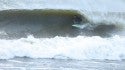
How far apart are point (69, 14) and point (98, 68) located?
201cm

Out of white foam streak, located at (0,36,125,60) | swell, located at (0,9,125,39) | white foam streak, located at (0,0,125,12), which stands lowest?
white foam streak, located at (0,36,125,60)

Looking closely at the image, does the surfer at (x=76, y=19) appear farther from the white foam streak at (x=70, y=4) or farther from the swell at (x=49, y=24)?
the white foam streak at (x=70, y=4)

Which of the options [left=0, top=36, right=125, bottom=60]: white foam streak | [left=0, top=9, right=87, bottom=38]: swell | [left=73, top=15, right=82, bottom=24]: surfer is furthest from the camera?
[left=73, top=15, right=82, bottom=24]: surfer

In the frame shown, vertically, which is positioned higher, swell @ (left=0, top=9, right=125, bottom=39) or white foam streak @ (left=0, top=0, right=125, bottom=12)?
white foam streak @ (left=0, top=0, right=125, bottom=12)

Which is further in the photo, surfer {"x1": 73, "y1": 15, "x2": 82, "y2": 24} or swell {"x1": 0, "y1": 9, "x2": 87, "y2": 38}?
surfer {"x1": 73, "y1": 15, "x2": 82, "y2": 24}

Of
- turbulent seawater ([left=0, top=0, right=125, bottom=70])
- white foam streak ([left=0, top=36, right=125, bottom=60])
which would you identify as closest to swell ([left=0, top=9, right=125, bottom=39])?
turbulent seawater ([left=0, top=0, right=125, bottom=70])

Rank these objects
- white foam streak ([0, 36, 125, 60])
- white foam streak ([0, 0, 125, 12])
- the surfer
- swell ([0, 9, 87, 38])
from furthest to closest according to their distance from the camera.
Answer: white foam streak ([0, 0, 125, 12]) < the surfer < swell ([0, 9, 87, 38]) < white foam streak ([0, 36, 125, 60])

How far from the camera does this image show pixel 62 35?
8.52 m

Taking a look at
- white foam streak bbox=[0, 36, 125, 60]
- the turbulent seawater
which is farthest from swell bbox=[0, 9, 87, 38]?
white foam streak bbox=[0, 36, 125, 60]

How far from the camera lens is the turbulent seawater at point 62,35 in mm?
7402

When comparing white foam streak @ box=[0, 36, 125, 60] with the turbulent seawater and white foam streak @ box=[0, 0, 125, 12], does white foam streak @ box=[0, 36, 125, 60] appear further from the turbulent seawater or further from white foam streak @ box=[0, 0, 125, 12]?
white foam streak @ box=[0, 0, 125, 12]

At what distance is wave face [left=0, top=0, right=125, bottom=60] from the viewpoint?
301 inches

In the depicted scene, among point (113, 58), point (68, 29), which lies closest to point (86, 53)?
point (113, 58)

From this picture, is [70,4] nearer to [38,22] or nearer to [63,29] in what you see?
[63,29]
